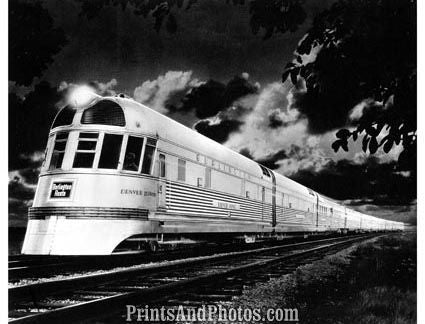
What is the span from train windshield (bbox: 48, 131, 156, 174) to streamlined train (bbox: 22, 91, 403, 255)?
16 millimetres

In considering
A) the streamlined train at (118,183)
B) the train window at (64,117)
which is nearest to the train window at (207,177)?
the streamlined train at (118,183)

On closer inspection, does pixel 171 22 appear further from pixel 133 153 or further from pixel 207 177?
pixel 207 177

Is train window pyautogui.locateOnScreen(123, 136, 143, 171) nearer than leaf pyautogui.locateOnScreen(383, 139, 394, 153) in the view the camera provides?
No

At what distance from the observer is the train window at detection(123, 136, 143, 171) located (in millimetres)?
8180

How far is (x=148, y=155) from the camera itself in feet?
27.7

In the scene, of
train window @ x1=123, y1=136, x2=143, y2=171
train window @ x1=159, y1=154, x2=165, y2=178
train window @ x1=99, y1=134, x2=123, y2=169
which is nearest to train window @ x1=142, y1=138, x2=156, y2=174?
train window @ x1=123, y1=136, x2=143, y2=171

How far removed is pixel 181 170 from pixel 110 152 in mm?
1690

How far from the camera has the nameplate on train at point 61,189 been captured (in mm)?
7703

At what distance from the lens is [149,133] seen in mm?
8516

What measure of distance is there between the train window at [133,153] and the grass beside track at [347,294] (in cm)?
273

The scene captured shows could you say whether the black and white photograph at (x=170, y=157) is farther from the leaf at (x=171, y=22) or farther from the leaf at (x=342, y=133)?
the leaf at (x=171, y=22)

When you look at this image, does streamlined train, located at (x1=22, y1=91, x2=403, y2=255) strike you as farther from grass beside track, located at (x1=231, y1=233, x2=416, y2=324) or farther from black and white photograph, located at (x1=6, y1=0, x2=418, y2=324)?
grass beside track, located at (x1=231, y1=233, x2=416, y2=324)

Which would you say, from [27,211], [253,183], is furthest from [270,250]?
[27,211]

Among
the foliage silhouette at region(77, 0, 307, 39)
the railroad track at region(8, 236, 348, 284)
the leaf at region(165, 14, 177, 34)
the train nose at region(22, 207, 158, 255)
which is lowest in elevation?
the railroad track at region(8, 236, 348, 284)
